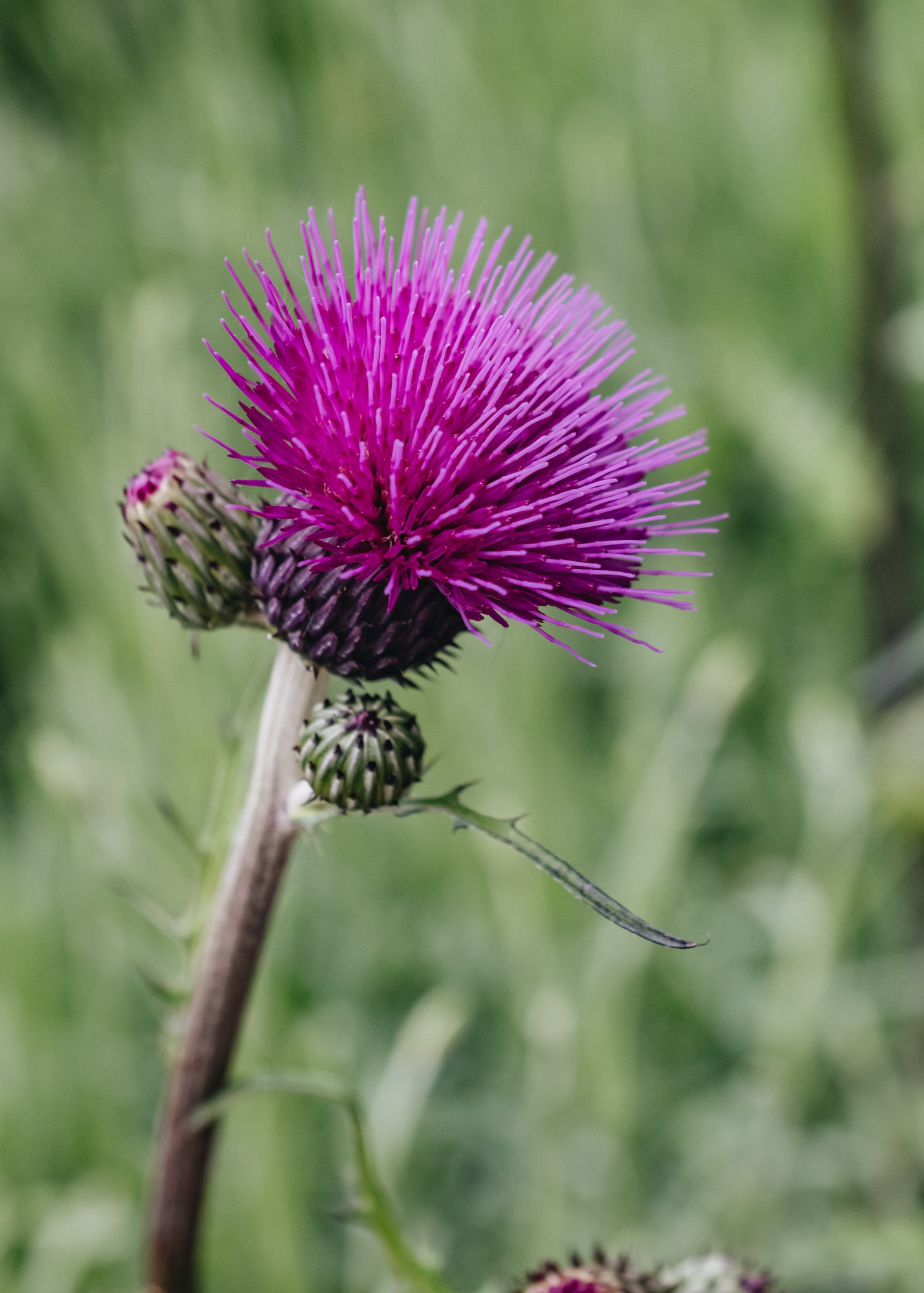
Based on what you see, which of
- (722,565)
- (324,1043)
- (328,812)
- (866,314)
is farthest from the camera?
(722,565)

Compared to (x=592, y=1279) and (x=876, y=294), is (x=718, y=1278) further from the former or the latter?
(x=876, y=294)

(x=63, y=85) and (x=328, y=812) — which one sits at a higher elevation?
(x=63, y=85)

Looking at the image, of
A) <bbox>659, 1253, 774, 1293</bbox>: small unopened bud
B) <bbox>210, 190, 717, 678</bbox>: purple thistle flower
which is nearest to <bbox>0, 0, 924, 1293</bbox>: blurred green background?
<bbox>210, 190, 717, 678</bbox>: purple thistle flower

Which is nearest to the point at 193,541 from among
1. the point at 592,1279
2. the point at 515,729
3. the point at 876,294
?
the point at 592,1279

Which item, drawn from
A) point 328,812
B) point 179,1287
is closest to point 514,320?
point 328,812

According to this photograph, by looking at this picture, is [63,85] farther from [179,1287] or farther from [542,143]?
[179,1287]

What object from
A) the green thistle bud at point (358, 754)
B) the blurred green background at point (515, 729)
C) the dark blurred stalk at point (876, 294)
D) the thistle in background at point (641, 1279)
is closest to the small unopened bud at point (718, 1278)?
the thistle in background at point (641, 1279)
